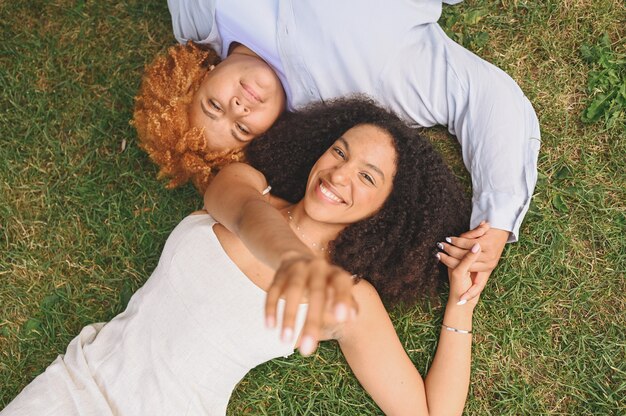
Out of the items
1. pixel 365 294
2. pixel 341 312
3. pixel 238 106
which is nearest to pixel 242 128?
pixel 238 106

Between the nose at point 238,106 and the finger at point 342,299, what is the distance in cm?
183

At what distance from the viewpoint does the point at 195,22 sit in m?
3.69

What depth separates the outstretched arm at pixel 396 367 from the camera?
3287mm

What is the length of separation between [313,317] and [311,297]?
5cm

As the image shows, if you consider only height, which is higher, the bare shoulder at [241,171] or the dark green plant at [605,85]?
A: the bare shoulder at [241,171]

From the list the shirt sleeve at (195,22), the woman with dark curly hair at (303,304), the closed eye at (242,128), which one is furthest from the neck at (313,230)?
the shirt sleeve at (195,22)

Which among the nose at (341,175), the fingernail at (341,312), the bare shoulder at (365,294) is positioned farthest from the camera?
the bare shoulder at (365,294)

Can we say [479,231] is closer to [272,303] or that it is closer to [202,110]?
[202,110]

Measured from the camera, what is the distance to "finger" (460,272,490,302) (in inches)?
Result: 136

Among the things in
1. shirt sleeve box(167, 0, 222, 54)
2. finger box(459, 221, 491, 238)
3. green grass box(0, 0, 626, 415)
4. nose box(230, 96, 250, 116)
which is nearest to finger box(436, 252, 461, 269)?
finger box(459, 221, 491, 238)

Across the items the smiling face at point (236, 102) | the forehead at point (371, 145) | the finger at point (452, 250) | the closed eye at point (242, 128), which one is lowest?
the finger at point (452, 250)

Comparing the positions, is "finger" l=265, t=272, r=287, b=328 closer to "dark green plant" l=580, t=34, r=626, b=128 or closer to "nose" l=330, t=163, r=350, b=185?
"nose" l=330, t=163, r=350, b=185

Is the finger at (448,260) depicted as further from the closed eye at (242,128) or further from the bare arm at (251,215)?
the closed eye at (242,128)

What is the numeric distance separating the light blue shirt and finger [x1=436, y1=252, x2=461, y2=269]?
24cm
